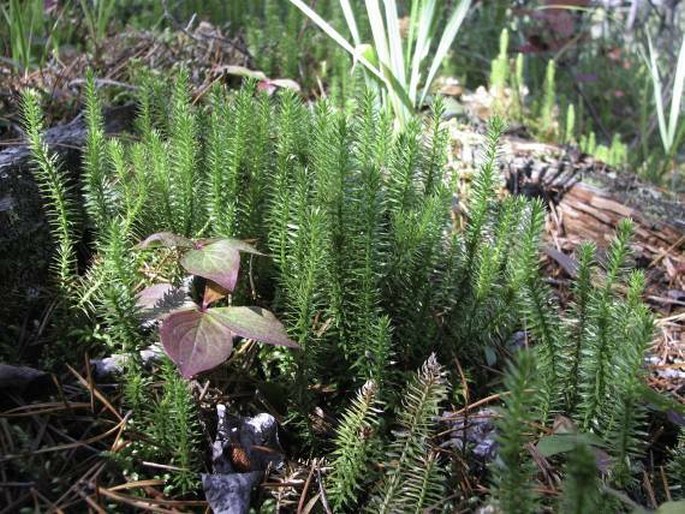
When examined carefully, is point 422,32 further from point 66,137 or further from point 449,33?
point 66,137

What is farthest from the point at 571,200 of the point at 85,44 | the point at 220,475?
the point at 85,44

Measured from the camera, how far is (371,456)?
4.76ft

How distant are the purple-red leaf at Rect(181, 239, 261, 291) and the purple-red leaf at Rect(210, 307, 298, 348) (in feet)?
0.19

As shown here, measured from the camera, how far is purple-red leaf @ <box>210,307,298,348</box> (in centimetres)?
132

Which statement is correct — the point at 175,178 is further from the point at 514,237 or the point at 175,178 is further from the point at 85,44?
the point at 85,44

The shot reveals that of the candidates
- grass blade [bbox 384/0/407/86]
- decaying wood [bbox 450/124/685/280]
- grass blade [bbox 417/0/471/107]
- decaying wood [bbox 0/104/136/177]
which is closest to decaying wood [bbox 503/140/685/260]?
decaying wood [bbox 450/124/685/280]

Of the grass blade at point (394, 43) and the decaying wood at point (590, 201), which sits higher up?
the grass blade at point (394, 43)

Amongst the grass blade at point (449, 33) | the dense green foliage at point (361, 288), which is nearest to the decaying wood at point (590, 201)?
the grass blade at point (449, 33)

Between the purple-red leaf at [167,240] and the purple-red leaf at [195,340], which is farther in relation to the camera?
the purple-red leaf at [167,240]

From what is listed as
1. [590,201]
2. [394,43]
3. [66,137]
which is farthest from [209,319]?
[590,201]

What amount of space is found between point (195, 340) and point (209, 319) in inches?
3.1

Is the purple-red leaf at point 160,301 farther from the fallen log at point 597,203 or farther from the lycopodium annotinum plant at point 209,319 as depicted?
the fallen log at point 597,203

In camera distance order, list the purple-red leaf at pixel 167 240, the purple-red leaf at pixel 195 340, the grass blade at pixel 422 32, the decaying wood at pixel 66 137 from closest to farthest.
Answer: the purple-red leaf at pixel 195 340 → the purple-red leaf at pixel 167 240 → the decaying wood at pixel 66 137 → the grass blade at pixel 422 32

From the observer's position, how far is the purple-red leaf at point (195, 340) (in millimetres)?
1244
